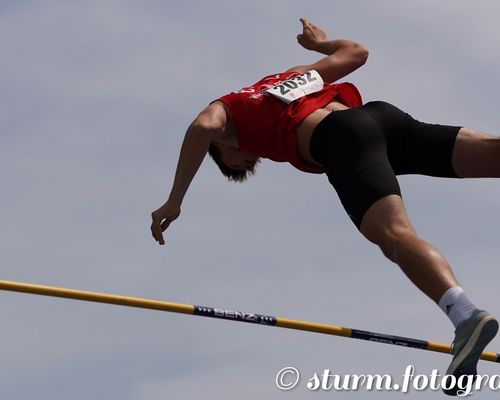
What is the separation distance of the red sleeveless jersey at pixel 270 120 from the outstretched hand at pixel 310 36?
3.48ft

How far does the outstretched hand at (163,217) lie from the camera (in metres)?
8.52

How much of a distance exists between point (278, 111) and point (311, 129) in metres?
0.33

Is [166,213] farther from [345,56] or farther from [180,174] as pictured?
[345,56]

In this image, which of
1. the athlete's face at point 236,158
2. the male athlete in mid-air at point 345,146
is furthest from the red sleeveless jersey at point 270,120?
the athlete's face at point 236,158

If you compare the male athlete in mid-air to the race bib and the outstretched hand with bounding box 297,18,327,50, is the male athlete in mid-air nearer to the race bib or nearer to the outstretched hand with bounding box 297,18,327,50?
the race bib

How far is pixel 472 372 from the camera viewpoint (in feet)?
23.4

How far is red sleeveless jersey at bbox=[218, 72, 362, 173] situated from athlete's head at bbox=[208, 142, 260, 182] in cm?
43

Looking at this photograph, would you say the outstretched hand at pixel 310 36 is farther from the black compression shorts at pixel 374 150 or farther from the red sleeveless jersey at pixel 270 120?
the black compression shorts at pixel 374 150

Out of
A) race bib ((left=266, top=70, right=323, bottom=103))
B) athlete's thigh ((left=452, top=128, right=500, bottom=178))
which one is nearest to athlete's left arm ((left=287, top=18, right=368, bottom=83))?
race bib ((left=266, top=70, right=323, bottom=103))

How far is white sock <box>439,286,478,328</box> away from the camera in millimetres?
7129

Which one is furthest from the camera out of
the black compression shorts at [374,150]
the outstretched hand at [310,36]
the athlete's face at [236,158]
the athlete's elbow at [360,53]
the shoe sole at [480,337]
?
the outstretched hand at [310,36]

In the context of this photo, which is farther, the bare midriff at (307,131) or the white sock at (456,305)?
the bare midriff at (307,131)

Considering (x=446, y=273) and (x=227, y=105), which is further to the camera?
(x=227, y=105)

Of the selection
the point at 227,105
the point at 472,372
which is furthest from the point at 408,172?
the point at 472,372
